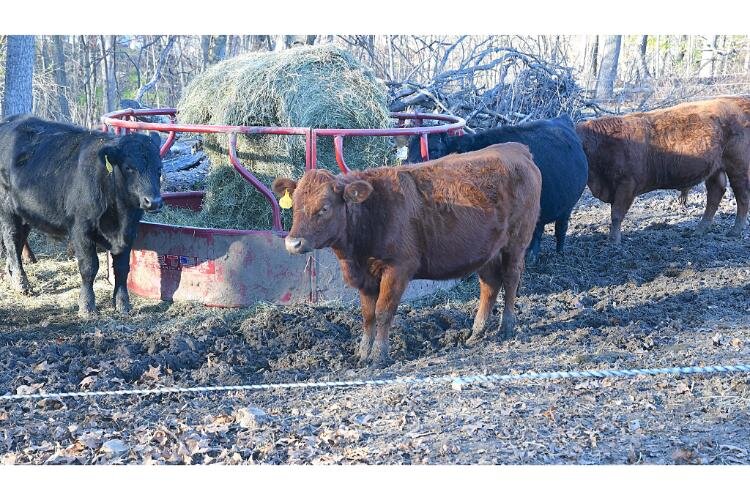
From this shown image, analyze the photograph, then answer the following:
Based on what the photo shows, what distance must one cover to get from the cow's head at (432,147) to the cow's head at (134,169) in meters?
2.53

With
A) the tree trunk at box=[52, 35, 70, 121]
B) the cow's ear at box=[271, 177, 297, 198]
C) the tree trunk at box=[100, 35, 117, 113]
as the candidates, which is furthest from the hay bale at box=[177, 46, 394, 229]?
the tree trunk at box=[52, 35, 70, 121]

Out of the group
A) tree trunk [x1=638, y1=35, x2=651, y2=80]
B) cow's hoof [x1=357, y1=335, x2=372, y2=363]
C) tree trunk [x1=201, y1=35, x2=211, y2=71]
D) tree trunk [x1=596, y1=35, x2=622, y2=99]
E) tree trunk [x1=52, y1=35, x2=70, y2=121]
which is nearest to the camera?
cow's hoof [x1=357, y1=335, x2=372, y2=363]

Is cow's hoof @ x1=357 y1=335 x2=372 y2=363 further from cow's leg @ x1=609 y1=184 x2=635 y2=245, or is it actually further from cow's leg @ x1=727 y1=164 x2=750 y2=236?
cow's leg @ x1=727 y1=164 x2=750 y2=236

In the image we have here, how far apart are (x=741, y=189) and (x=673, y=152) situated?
3.21ft

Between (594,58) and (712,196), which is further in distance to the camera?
(594,58)

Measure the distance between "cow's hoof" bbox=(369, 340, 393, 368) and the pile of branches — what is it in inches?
268

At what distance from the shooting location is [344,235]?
5598 mm

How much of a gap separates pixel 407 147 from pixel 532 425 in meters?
4.34

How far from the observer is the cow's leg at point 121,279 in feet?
23.8

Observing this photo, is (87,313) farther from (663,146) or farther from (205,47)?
(205,47)

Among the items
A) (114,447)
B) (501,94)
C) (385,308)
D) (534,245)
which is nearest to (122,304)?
(385,308)

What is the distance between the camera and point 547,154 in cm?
854

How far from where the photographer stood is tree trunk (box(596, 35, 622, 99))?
17.0 metres

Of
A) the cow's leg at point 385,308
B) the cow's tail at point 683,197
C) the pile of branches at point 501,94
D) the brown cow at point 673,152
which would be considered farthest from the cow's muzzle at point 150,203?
the cow's tail at point 683,197
